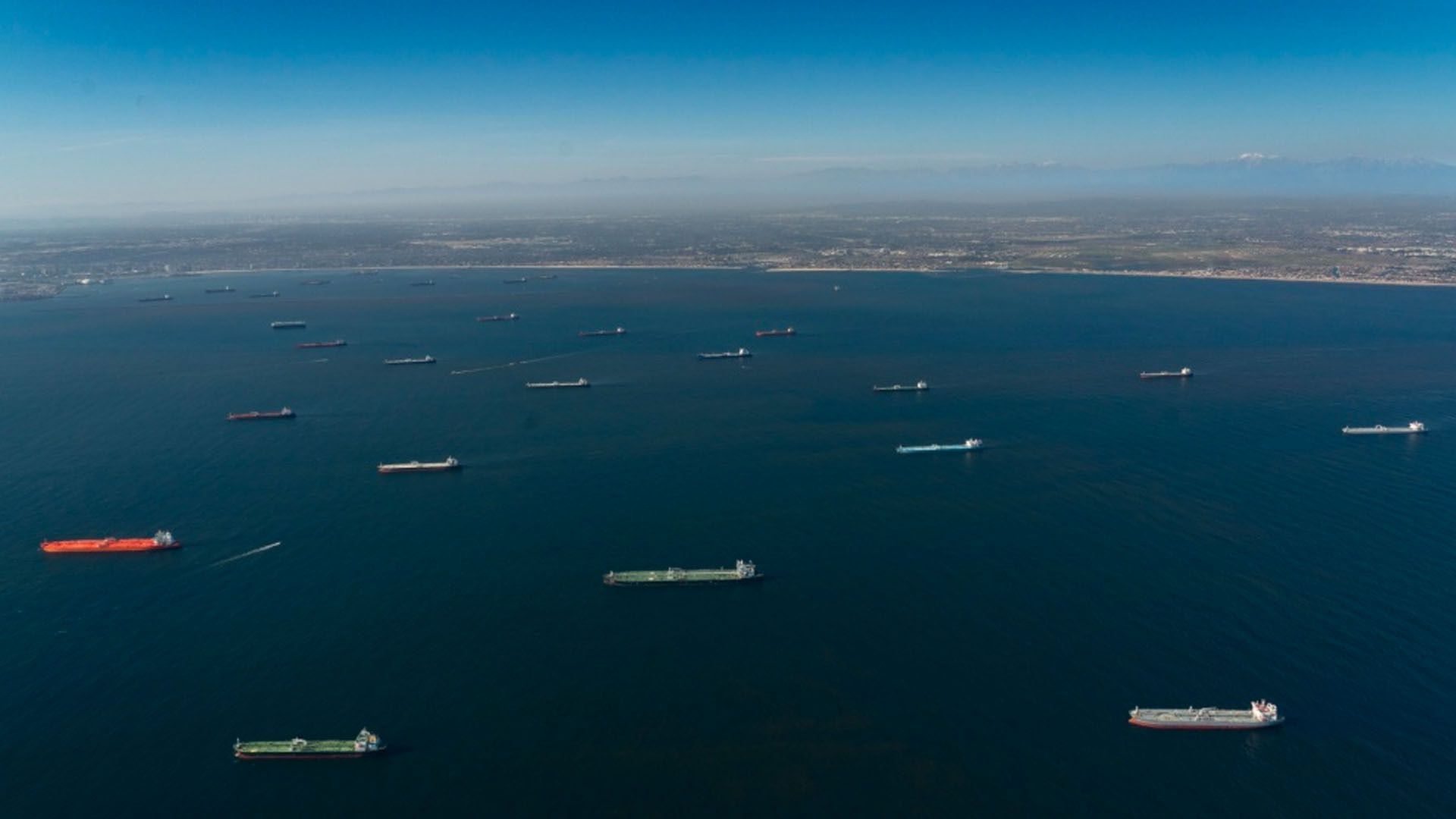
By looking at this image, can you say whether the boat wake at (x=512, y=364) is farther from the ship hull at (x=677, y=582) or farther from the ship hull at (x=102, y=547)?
the ship hull at (x=677, y=582)

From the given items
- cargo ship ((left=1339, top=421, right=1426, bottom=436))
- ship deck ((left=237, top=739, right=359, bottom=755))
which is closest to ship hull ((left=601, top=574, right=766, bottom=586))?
ship deck ((left=237, top=739, right=359, bottom=755))

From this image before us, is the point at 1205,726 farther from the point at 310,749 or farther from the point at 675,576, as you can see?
the point at 310,749

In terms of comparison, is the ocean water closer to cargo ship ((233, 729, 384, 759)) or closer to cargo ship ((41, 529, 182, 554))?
cargo ship ((233, 729, 384, 759))

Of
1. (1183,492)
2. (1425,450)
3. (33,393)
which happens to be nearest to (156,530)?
(33,393)

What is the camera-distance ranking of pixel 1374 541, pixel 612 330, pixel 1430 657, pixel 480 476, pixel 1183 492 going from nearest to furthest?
pixel 1430 657, pixel 1374 541, pixel 1183 492, pixel 480 476, pixel 612 330

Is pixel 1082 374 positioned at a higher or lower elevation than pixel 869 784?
higher

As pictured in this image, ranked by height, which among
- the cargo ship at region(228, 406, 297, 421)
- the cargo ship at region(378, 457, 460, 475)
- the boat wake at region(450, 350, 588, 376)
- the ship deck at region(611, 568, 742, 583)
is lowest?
the ship deck at region(611, 568, 742, 583)

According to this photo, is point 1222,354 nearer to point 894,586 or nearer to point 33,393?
point 894,586
